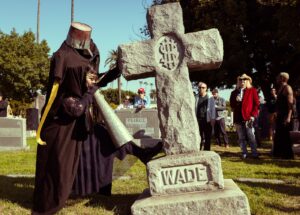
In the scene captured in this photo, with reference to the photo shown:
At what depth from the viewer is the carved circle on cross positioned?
4.26m

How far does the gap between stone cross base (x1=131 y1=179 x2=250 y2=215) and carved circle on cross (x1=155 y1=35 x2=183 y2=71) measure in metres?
1.32

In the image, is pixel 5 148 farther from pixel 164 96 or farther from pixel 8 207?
pixel 164 96

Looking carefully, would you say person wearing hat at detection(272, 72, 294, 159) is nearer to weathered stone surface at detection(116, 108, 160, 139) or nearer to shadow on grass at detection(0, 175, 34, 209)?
weathered stone surface at detection(116, 108, 160, 139)

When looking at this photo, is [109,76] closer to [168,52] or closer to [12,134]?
[168,52]

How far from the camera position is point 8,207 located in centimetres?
487

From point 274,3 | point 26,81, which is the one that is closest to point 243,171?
point 274,3

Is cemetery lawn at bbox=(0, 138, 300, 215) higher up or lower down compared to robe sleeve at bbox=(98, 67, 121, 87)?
lower down

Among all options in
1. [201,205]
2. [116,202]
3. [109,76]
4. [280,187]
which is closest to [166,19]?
[109,76]

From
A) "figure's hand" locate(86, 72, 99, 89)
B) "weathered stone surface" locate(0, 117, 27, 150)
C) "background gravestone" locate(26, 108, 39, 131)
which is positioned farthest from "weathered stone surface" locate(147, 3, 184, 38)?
"background gravestone" locate(26, 108, 39, 131)

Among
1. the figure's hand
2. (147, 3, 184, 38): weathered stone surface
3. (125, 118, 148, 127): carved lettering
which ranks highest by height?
(147, 3, 184, 38): weathered stone surface

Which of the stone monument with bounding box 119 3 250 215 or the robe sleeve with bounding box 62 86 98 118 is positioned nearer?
the stone monument with bounding box 119 3 250 215

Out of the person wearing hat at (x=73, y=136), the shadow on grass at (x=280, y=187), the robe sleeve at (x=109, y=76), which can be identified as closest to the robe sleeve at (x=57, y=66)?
the person wearing hat at (x=73, y=136)

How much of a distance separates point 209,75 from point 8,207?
1673 cm

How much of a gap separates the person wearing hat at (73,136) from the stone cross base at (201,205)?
92 cm
